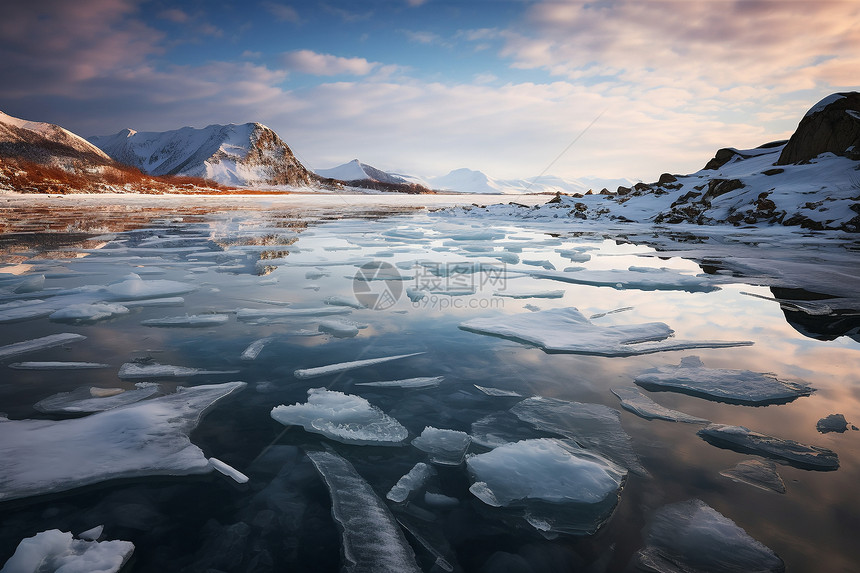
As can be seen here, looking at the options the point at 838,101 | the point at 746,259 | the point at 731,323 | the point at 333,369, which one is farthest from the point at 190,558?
the point at 838,101

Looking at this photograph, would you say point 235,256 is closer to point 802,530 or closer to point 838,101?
point 802,530

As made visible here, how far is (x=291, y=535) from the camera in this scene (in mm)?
1531

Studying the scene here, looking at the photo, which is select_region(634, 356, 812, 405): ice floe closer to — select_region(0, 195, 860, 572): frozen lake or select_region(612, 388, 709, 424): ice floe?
select_region(0, 195, 860, 572): frozen lake

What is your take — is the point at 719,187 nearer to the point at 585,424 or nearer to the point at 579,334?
the point at 579,334

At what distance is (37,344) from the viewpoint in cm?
330

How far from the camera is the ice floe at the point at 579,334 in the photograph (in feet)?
11.0

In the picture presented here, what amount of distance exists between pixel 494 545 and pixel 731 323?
381cm

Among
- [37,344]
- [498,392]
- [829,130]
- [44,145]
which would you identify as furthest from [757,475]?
[44,145]

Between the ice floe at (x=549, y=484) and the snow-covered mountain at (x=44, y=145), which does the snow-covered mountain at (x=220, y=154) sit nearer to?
the snow-covered mountain at (x=44, y=145)

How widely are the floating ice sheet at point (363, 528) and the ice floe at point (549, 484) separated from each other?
41 cm

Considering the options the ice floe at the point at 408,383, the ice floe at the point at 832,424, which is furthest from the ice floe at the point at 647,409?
the ice floe at the point at 408,383

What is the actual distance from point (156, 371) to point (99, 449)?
990 mm

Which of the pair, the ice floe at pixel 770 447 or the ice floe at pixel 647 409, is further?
the ice floe at pixel 647 409

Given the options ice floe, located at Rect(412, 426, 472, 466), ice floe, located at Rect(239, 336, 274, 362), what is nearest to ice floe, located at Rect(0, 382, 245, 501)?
ice floe, located at Rect(239, 336, 274, 362)
